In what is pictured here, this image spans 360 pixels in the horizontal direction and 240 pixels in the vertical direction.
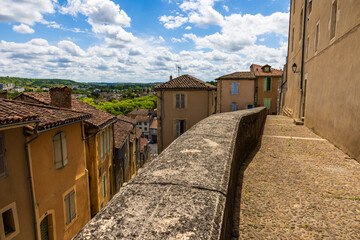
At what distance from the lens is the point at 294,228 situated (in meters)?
2.15

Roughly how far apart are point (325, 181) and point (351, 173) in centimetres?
83

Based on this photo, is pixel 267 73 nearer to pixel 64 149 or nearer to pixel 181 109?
pixel 181 109

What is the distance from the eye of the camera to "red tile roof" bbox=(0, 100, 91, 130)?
5.40m

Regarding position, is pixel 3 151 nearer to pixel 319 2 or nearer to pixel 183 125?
pixel 319 2

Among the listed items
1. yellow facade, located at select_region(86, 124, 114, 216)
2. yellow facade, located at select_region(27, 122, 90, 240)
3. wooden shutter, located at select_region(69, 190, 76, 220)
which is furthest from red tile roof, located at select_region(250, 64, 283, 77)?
wooden shutter, located at select_region(69, 190, 76, 220)

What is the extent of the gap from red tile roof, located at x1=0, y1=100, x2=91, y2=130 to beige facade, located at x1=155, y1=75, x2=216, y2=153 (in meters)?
10.2

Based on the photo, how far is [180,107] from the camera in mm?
18797

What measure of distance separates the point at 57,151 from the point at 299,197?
289 inches

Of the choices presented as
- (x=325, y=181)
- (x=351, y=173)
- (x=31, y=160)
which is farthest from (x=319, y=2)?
(x=31, y=160)

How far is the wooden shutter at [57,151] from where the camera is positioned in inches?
291

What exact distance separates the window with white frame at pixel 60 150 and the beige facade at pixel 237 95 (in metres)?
22.7

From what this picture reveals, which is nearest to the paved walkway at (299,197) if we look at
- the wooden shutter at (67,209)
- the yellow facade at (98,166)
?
the wooden shutter at (67,209)

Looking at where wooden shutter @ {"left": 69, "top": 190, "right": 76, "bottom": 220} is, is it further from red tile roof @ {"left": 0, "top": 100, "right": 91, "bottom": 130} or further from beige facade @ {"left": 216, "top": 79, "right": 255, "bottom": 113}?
beige facade @ {"left": 216, "top": 79, "right": 255, "bottom": 113}

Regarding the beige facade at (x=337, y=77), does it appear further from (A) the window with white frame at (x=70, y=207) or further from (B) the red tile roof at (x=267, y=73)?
(B) the red tile roof at (x=267, y=73)
